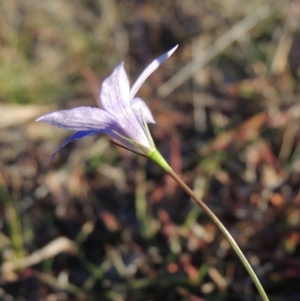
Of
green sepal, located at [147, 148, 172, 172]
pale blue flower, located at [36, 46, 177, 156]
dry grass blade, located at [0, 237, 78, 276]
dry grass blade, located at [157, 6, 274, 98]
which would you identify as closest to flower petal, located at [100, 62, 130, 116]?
pale blue flower, located at [36, 46, 177, 156]

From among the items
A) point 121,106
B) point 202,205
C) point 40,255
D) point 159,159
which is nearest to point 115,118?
point 121,106

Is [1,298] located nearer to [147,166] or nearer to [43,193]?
[43,193]

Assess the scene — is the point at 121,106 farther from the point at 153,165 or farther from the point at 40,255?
the point at 153,165

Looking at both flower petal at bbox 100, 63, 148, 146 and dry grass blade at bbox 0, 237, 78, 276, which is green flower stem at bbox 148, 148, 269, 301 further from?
dry grass blade at bbox 0, 237, 78, 276

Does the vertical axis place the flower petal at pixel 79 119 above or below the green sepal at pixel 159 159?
above

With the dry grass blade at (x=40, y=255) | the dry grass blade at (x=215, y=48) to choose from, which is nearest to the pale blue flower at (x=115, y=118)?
the dry grass blade at (x=40, y=255)

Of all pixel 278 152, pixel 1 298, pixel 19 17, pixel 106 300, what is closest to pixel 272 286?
pixel 106 300

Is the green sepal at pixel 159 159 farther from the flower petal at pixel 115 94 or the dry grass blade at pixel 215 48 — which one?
the dry grass blade at pixel 215 48
